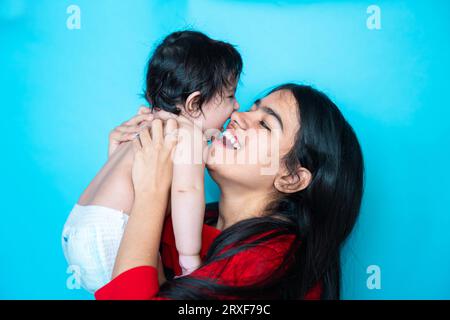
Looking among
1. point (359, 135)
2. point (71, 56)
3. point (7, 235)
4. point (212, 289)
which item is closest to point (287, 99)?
point (359, 135)

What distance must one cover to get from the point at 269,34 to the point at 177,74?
0.50 m

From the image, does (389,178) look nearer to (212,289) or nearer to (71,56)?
(212,289)

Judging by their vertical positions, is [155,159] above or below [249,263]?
above

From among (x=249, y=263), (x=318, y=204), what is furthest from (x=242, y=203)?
(x=249, y=263)

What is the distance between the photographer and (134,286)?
917mm

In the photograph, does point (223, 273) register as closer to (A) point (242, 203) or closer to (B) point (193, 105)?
(A) point (242, 203)

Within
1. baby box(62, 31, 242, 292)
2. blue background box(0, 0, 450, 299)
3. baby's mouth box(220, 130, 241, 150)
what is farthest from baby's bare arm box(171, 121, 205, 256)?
blue background box(0, 0, 450, 299)

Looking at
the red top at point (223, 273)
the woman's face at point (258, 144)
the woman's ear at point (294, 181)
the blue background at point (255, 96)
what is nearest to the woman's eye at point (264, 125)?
the woman's face at point (258, 144)

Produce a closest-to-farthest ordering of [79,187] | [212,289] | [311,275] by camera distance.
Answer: [212,289], [311,275], [79,187]

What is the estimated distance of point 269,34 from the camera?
1.59 m

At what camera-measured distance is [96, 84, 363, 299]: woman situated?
39.9 inches

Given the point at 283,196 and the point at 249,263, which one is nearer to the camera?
the point at 249,263

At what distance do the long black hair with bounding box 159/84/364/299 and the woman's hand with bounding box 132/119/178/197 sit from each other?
0.77 ft

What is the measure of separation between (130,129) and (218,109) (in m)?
0.30
